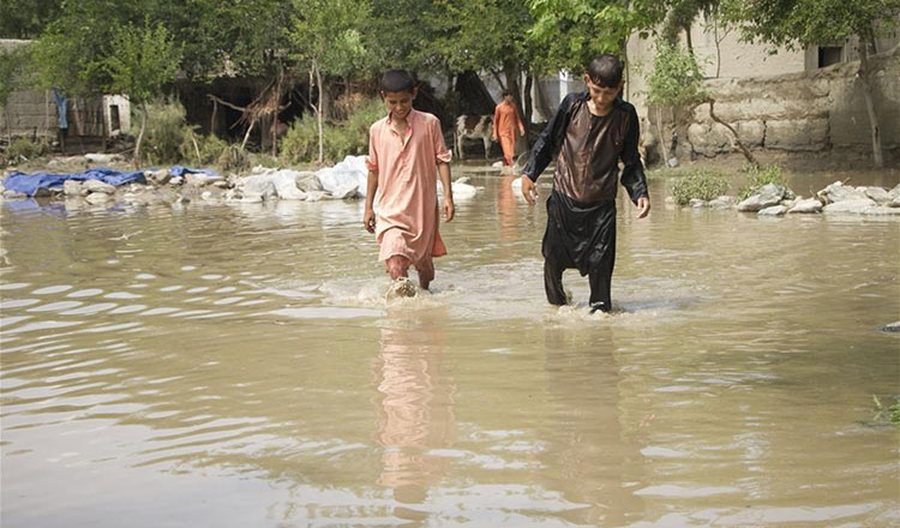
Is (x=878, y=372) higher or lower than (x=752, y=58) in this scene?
lower

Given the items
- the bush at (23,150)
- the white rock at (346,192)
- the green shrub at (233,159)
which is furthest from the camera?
the bush at (23,150)

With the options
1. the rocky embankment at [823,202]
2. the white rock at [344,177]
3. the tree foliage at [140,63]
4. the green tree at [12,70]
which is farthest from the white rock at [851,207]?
the green tree at [12,70]

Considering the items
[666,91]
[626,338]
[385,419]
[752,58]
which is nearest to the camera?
[385,419]

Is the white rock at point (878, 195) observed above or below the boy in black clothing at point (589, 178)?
below

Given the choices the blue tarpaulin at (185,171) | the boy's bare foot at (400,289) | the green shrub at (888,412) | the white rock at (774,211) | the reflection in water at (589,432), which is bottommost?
the reflection in water at (589,432)

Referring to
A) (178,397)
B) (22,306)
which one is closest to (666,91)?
(22,306)

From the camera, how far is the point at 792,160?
62.5ft

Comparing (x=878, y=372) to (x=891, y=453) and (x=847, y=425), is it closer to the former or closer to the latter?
(x=847, y=425)

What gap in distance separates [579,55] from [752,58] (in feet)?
13.4

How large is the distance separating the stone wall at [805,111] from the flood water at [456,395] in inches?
375

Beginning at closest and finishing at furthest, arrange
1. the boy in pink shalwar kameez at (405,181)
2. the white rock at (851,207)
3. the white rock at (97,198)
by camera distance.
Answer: the boy in pink shalwar kameez at (405,181) < the white rock at (851,207) < the white rock at (97,198)

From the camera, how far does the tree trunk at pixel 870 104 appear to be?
A: 17.0 metres

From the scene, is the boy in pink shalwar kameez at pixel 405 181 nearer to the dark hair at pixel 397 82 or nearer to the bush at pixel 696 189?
the dark hair at pixel 397 82

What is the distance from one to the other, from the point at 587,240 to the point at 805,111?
1353cm
